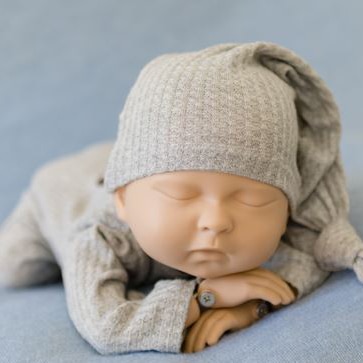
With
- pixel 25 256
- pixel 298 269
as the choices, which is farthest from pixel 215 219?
pixel 25 256

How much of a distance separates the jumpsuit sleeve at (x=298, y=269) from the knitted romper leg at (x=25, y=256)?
1.54 feet

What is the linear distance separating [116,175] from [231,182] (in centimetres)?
19

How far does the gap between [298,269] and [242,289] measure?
12 cm

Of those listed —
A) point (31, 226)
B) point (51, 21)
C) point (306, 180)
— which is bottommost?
point (31, 226)

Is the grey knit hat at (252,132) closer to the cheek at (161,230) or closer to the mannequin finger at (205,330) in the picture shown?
the cheek at (161,230)

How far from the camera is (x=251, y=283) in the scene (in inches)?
36.1

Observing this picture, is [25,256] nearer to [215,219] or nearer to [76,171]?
[76,171]

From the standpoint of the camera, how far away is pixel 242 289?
91 cm

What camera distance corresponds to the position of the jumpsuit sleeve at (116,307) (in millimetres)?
860

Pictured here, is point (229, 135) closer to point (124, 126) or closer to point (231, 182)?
point (231, 182)

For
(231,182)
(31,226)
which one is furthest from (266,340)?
(31,226)

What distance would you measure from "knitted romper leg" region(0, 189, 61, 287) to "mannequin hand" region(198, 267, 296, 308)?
0.46m

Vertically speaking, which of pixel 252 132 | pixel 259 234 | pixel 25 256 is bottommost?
pixel 25 256

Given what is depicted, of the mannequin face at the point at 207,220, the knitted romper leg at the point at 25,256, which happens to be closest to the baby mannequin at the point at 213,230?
the mannequin face at the point at 207,220
